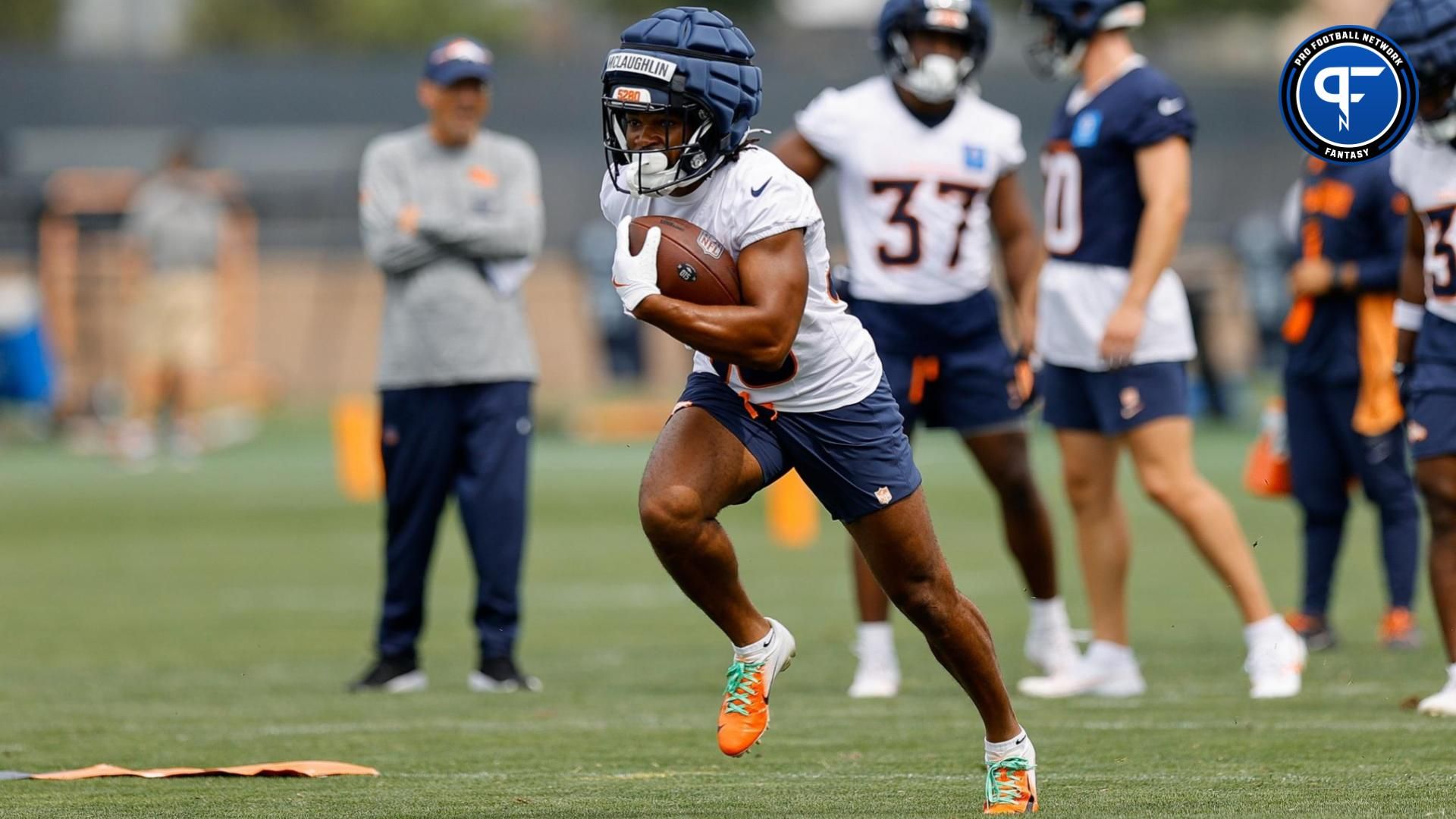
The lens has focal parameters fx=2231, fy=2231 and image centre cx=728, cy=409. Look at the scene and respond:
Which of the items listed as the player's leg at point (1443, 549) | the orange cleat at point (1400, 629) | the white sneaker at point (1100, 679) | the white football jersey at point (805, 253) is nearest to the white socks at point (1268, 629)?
the white sneaker at point (1100, 679)

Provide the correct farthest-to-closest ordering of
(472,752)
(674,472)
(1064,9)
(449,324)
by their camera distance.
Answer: (449,324)
(1064,9)
(472,752)
(674,472)

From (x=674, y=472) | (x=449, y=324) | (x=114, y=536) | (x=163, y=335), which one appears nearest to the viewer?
(x=674, y=472)

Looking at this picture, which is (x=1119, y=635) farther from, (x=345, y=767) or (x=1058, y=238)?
(x=345, y=767)

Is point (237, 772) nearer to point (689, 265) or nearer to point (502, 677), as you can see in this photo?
point (689, 265)

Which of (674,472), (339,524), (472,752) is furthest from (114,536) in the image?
(674,472)

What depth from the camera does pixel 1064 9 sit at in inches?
295

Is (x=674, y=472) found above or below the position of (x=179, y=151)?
below

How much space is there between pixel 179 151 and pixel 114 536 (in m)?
5.75

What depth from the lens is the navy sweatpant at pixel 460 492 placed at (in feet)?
26.5

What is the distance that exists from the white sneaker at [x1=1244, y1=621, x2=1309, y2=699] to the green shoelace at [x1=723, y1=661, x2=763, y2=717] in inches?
99.9

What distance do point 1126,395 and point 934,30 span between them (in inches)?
55.3

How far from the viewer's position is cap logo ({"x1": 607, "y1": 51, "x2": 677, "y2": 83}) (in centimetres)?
527

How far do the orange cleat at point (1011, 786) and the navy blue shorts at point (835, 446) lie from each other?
677 millimetres

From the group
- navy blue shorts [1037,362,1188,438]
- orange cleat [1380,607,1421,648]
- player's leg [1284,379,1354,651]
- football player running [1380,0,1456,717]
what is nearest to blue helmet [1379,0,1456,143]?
football player running [1380,0,1456,717]
